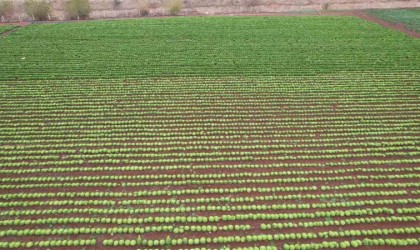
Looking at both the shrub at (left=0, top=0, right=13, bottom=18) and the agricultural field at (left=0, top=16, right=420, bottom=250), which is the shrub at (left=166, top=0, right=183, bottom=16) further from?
the shrub at (left=0, top=0, right=13, bottom=18)

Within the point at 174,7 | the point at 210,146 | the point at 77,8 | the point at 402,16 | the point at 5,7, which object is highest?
the point at 5,7

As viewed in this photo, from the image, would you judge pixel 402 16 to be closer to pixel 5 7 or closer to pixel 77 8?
pixel 77 8

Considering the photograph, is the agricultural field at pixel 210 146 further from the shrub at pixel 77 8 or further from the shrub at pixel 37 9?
the shrub at pixel 77 8

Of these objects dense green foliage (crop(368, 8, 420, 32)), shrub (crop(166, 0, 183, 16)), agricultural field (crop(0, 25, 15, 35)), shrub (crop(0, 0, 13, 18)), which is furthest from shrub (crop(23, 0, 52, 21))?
dense green foliage (crop(368, 8, 420, 32))

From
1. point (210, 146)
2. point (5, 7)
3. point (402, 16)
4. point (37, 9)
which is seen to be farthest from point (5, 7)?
point (402, 16)

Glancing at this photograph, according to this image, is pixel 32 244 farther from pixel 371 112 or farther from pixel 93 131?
pixel 371 112
